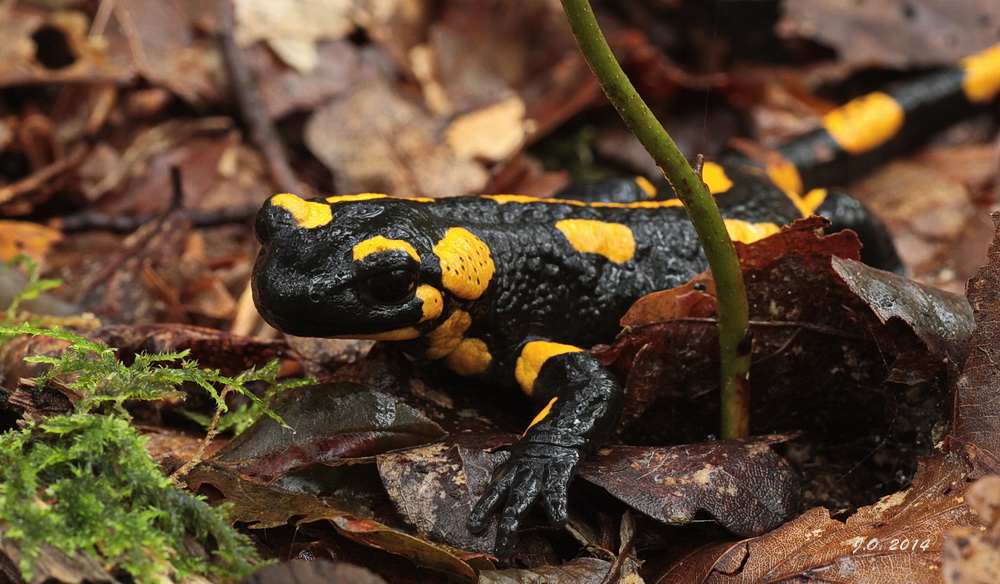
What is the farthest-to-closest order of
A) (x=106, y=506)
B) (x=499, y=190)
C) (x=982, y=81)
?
(x=982, y=81) < (x=499, y=190) < (x=106, y=506)

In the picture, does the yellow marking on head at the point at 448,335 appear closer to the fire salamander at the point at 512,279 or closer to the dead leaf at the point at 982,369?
the fire salamander at the point at 512,279

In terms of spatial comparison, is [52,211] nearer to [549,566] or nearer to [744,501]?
[549,566]

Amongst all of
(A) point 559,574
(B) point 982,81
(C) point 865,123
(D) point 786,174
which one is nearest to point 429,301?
(A) point 559,574

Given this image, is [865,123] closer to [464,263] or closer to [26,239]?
[464,263]

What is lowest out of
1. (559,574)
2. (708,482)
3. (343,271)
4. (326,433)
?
(559,574)

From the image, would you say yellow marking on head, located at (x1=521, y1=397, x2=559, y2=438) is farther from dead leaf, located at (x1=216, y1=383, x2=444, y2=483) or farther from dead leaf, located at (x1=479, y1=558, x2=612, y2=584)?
dead leaf, located at (x1=479, y1=558, x2=612, y2=584)
